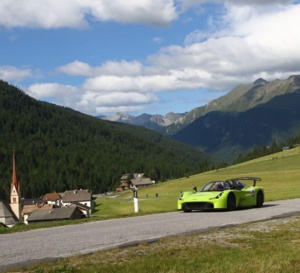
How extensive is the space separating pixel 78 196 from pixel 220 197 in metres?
141

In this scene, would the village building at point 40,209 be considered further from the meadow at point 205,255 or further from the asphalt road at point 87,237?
the meadow at point 205,255

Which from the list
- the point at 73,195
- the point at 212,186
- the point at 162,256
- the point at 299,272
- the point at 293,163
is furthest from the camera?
the point at 73,195

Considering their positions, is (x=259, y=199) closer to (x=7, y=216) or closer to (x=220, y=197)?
(x=220, y=197)

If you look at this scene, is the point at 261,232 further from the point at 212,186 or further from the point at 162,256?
the point at 212,186

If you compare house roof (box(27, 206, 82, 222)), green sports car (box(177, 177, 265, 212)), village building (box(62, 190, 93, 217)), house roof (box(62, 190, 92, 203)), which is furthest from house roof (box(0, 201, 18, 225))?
green sports car (box(177, 177, 265, 212))

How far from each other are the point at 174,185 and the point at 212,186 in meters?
120

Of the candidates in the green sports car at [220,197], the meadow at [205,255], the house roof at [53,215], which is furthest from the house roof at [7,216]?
the meadow at [205,255]

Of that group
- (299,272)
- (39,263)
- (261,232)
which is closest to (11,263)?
(39,263)

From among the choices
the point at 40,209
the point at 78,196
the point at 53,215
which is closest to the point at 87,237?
the point at 53,215

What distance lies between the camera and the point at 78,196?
157500 mm

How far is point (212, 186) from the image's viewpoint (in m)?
21.8

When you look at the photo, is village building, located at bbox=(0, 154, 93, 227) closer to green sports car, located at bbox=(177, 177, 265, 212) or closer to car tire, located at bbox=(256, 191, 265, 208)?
green sports car, located at bbox=(177, 177, 265, 212)

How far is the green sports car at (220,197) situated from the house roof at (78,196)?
127 m

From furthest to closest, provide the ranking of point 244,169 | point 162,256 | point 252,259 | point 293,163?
1. point 244,169
2. point 293,163
3. point 162,256
4. point 252,259
